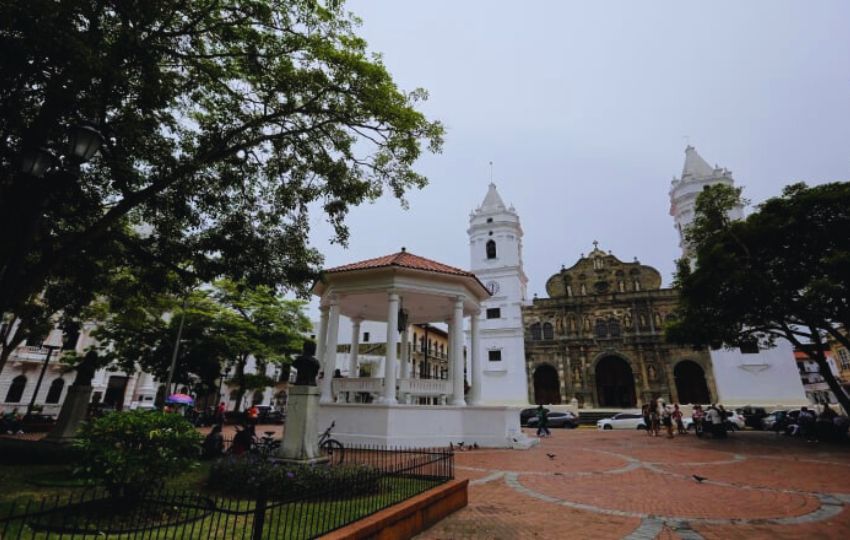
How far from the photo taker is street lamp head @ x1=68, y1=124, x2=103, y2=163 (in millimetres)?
5180

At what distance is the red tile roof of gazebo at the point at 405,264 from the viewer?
15.3m

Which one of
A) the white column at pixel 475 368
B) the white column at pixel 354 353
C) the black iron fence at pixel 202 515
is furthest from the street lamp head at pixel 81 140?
the white column at pixel 475 368

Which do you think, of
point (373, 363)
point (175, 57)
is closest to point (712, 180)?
point (373, 363)

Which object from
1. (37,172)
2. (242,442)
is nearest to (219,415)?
(242,442)

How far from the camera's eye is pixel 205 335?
2372cm

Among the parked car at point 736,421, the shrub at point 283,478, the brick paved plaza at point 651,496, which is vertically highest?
the parked car at point 736,421

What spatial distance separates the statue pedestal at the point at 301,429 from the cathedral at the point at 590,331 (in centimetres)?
3401

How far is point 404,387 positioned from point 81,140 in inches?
466

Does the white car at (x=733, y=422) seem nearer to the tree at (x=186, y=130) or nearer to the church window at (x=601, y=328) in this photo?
the church window at (x=601, y=328)

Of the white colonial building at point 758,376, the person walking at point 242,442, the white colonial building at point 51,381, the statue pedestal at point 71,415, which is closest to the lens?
the person walking at point 242,442

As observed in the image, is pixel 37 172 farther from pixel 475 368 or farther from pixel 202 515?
pixel 475 368

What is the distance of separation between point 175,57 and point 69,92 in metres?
2.45

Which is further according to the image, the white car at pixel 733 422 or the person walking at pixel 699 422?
the white car at pixel 733 422

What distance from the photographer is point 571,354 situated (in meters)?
42.1
